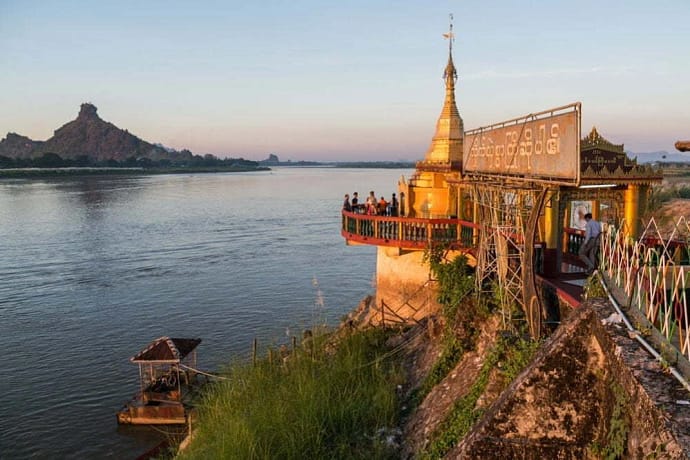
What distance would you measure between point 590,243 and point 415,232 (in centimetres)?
653

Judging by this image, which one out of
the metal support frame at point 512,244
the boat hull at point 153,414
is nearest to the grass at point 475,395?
the metal support frame at point 512,244

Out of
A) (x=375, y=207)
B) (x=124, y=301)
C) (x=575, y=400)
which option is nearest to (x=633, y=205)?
(x=375, y=207)

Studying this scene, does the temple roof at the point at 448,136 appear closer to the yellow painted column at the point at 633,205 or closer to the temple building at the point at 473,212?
the temple building at the point at 473,212

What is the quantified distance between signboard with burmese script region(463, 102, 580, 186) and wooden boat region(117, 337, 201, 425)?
39.7 ft

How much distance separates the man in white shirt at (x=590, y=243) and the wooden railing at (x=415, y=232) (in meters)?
4.58

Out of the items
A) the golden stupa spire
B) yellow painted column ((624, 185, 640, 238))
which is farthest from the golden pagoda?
yellow painted column ((624, 185, 640, 238))

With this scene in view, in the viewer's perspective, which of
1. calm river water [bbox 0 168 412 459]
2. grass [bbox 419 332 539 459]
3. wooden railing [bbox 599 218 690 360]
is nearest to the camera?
wooden railing [bbox 599 218 690 360]

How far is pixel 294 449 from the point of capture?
32.6ft

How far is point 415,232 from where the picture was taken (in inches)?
680

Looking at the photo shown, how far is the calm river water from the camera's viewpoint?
18.0 m

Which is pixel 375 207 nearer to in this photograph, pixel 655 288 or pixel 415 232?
pixel 415 232

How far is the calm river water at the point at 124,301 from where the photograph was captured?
59.1 feet

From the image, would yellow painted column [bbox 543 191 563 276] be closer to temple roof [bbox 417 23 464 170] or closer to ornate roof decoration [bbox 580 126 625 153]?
ornate roof decoration [bbox 580 126 625 153]

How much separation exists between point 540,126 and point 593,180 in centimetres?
591
